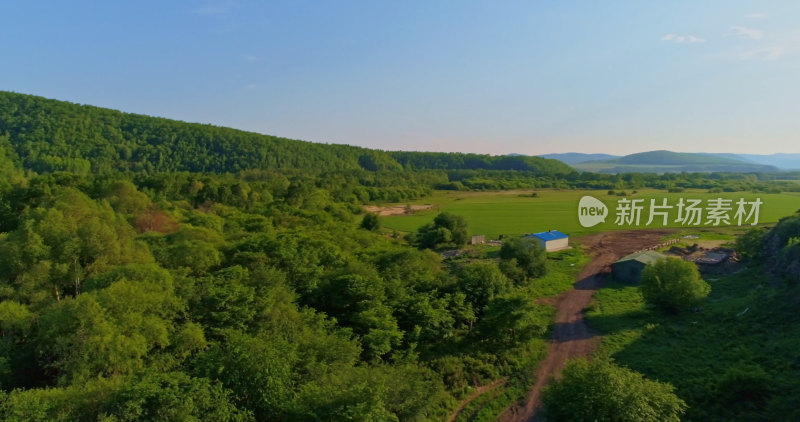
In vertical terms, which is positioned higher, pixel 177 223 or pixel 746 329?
pixel 177 223

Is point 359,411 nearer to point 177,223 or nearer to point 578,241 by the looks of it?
point 177,223

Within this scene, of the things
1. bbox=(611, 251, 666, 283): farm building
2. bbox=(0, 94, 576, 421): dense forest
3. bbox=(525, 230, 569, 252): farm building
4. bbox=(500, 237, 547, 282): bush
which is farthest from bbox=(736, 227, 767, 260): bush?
bbox=(0, 94, 576, 421): dense forest

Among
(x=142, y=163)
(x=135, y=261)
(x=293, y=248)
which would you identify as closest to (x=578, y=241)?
(x=293, y=248)

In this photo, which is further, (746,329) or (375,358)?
(746,329)

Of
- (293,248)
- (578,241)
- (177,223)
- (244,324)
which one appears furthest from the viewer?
(578,241)

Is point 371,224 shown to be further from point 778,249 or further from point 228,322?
point 778,249

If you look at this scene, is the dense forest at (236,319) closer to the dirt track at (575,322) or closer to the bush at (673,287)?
the dirt track at (575,322)

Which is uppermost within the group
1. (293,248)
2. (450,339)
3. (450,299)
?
(293,248)

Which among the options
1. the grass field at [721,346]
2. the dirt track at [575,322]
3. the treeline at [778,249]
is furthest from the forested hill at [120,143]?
the treeline at [778,249]
